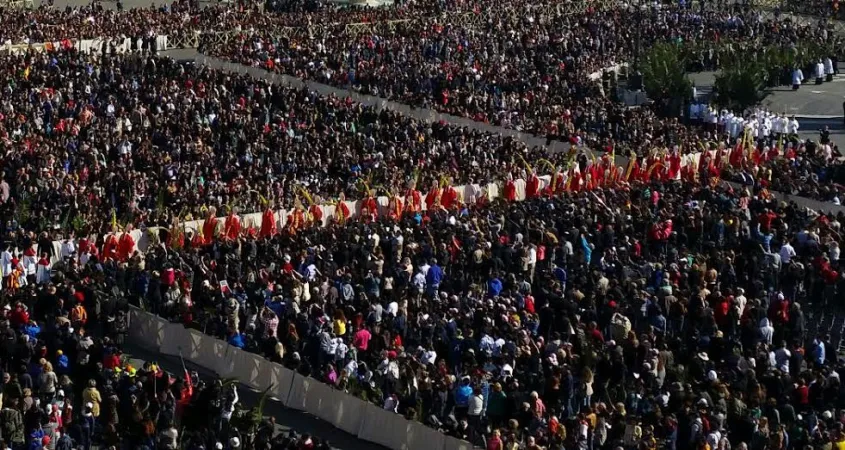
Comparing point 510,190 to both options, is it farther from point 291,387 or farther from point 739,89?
point 739,89

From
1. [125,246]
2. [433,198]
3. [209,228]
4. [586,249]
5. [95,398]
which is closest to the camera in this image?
[95,398]

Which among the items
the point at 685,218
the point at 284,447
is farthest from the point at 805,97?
the point at 284,447

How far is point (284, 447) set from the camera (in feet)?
87.8

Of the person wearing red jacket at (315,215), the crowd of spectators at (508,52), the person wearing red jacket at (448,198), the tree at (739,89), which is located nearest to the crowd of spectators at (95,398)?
the person wearing red jacket at (315,215)

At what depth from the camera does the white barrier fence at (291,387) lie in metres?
29.1

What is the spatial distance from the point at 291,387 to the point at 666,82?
1216 inches

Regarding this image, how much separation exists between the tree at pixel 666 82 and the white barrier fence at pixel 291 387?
91.7 feet

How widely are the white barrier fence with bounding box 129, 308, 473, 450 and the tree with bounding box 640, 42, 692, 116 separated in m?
28.0

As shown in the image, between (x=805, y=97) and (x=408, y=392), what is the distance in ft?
124

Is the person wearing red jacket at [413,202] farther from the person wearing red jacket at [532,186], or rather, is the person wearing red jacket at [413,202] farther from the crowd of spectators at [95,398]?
the crowd of spectators at [95,398]

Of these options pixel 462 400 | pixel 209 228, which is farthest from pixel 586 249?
pixel 462 400

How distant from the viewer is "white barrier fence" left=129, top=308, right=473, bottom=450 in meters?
29.1

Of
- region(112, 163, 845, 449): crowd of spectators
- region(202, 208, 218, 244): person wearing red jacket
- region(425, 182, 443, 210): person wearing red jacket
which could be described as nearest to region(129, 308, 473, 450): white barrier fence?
region(112, 163, 845, 449): crowd of spectators

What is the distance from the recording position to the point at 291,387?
103 feet
